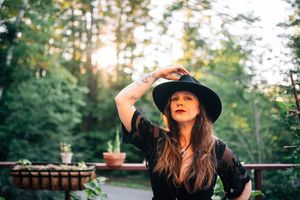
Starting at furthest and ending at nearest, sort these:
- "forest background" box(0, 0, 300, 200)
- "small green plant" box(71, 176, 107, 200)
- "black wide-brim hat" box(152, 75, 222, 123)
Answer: "forest background" box(0, 0, 300, 200) < "small green plant" box(71, 176, 107, 200) < "black wide-brim hat" box(152, 75, 222, 123)

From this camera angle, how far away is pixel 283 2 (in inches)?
127

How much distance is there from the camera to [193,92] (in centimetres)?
164

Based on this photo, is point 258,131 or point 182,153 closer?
point 182,153

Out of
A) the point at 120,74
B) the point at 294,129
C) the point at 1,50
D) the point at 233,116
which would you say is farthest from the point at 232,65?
the point at 120,74

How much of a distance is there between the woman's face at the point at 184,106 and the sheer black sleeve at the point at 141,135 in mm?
125

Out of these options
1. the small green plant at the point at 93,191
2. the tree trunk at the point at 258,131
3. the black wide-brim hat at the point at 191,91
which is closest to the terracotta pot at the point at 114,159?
the small green plant at the point at 93,191

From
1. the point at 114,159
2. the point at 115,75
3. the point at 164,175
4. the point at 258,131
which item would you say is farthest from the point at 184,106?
the point at 115,75

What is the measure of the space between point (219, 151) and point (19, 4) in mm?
3276

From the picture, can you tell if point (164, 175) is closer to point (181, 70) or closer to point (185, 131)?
point (185, 131)

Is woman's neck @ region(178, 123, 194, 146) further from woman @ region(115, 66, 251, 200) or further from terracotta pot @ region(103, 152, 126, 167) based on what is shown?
terracotta pot @ region(103, 152, 126, 167)

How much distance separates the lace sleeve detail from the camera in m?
1.65

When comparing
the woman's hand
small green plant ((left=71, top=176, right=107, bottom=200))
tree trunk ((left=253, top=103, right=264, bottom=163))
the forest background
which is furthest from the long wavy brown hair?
tree trunk ((left=253, top=103, right=264, bottom=163))

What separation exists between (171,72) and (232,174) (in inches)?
21.3

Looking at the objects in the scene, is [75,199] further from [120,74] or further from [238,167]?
[120,74]
